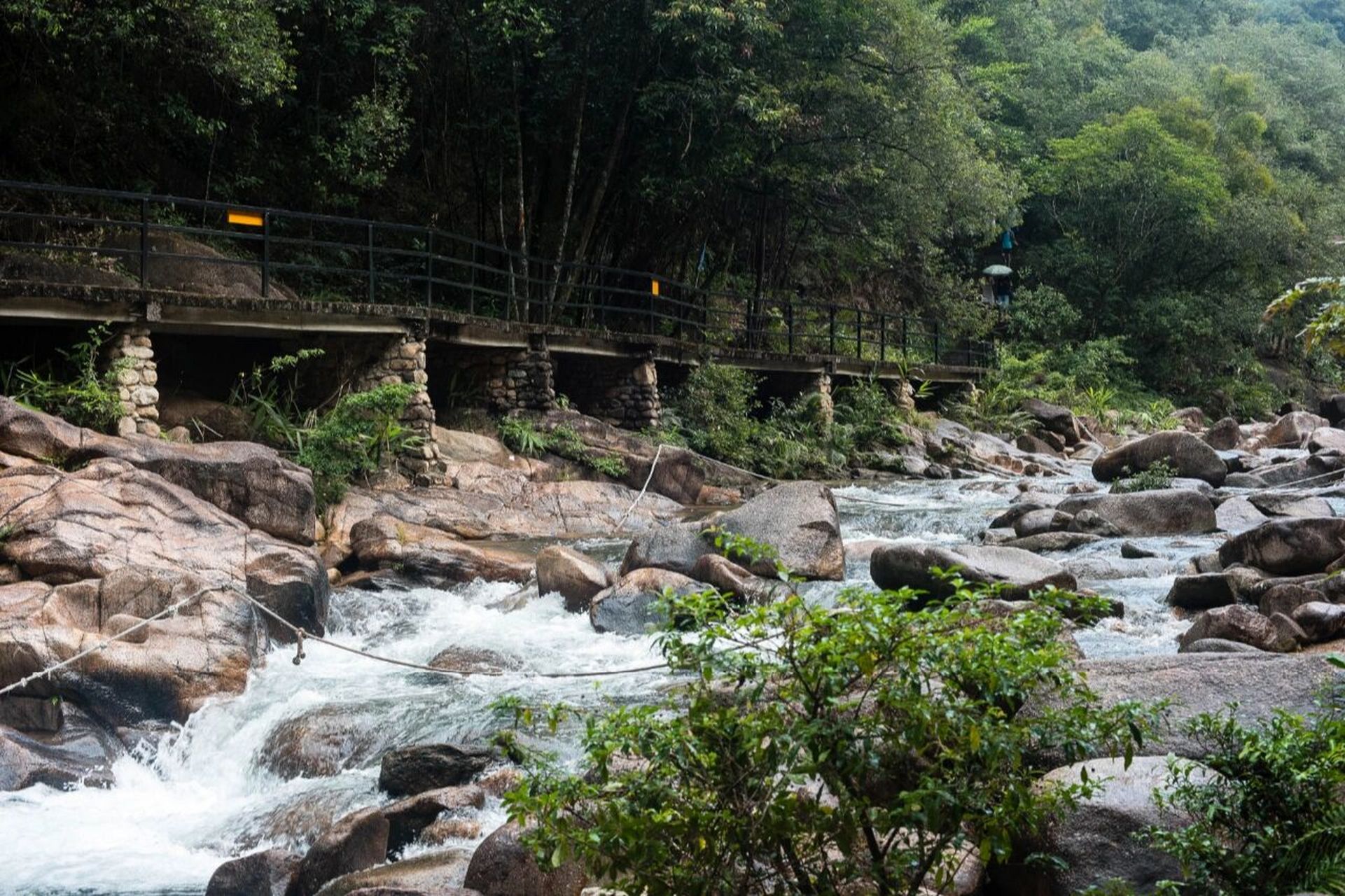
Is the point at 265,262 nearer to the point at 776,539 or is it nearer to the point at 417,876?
the point at 776,539

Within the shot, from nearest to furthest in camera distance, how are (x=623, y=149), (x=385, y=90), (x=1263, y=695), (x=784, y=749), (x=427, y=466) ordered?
(x=784, y=749) < (x=1263, y=695) < (x=427, y=466) < (x=385, y=90) < (x=623, y=149)

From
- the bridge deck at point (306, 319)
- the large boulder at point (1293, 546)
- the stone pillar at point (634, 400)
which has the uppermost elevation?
the bridge deck at point (306, 319)

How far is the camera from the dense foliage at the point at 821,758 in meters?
3.37

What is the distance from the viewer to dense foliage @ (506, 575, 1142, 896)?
11.1 feet

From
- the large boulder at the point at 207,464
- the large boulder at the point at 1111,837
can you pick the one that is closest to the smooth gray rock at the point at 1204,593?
the large boulder at the point at 1111,837

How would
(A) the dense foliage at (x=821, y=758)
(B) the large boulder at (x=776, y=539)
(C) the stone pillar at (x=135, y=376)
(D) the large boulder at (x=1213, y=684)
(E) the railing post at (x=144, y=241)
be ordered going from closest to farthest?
(A) the dense foliage at (x=821, y=758)
(D) the large boulder at (x=1213, y=684)
(B) the large boulder at (x=776, y=539)
(C) the stone pillar at (x=135, y=376)
(E) the railing post at (x=144, y=241)

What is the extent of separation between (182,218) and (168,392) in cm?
420

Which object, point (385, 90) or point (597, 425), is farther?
point (385, 90)

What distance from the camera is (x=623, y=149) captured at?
20.2m

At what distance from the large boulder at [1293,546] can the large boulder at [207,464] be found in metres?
7.24

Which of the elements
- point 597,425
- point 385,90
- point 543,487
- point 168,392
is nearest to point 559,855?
point 543,487

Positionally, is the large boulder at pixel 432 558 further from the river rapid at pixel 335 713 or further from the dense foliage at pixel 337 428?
the dense foliage at pixel 337 428

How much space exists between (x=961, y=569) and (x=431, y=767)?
169 inches

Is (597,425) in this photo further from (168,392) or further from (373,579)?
(373,579)
